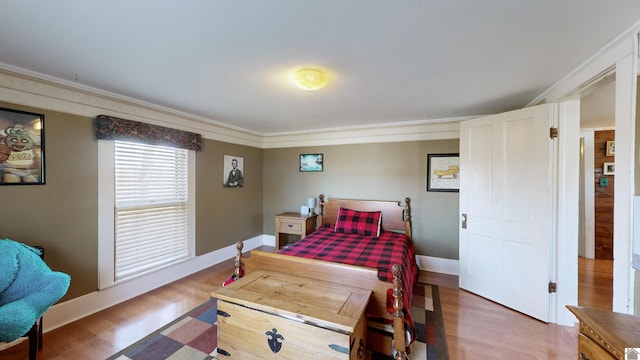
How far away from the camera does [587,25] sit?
53.6 inches

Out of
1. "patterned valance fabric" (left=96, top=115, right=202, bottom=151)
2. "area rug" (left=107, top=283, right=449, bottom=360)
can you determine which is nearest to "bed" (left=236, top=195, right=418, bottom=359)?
"area rug" (left=107, top=283, right=449, bottom=360)

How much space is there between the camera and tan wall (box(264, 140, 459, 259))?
3.59m

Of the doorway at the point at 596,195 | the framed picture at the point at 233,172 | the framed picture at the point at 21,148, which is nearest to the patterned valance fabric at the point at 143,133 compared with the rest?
the framed picture at the point at 21,148

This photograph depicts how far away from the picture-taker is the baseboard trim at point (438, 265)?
3.53 meters

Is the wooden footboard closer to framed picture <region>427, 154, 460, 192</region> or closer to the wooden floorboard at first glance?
the wooden floorboard

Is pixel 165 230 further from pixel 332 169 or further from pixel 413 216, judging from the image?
pixel 413 216

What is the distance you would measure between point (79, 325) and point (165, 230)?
116cm

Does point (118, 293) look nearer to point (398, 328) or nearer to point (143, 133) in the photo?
point (143, 133)

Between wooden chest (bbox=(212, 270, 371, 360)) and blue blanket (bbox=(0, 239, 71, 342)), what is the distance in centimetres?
122

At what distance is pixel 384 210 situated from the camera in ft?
12.5

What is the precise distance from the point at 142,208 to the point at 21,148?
1132 mm

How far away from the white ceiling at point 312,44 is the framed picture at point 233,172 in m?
1.55

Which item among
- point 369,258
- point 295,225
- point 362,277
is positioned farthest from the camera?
point 295,225

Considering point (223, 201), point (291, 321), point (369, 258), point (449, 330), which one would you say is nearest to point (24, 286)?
point (291, 321)
